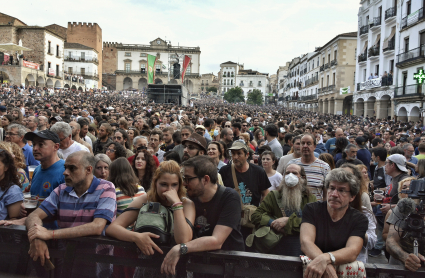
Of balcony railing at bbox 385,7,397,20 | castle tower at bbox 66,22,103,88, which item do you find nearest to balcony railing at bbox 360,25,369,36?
balcony railing at bbox 385,7,397,20

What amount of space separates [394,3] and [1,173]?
99.5 ft

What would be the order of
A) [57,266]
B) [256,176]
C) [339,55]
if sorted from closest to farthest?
1. [57,266]
2. [256,176]
3. [339,55]

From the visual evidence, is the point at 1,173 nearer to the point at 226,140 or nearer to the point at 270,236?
the point at 270,236

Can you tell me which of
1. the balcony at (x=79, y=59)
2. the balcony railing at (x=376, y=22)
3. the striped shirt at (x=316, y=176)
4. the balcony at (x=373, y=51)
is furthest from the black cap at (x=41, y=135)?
the balcony at (x=79, y=59)

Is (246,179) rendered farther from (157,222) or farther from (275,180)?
(157,222)

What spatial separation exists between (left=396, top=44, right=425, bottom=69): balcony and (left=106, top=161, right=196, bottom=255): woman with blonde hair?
23063 mm

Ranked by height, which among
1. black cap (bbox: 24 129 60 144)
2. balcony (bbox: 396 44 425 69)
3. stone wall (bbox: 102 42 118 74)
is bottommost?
black cap (bbox: 24 129 60 144)

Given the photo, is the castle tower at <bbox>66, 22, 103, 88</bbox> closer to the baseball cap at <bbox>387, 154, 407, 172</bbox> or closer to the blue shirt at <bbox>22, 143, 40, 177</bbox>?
the blue shirt at <bbox>22, 143, 40, 177</bbox>

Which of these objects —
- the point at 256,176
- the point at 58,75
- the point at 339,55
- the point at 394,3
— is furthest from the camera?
the point at 58,75

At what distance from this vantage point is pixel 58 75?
4650 cm

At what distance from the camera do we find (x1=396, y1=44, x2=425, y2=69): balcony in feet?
70.6

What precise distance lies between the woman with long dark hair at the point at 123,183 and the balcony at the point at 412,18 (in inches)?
935

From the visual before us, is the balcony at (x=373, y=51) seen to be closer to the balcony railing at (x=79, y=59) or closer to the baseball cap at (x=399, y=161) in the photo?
the baseball cap at (x=399, y=161)

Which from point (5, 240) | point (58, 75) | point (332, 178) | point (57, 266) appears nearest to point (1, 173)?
point (5, 240)
